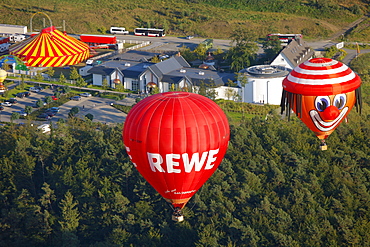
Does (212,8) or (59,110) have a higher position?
(212,8)

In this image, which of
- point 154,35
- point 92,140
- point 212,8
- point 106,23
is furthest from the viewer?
point 212,8

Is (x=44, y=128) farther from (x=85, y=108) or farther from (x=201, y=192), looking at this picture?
(x=201, y=192)

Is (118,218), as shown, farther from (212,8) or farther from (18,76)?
(212,8)

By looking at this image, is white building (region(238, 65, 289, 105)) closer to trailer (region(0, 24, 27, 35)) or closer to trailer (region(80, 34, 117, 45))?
trailer (region(80, 34, 117, 45))

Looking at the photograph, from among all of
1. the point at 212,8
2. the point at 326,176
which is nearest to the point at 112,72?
the point at 326,176

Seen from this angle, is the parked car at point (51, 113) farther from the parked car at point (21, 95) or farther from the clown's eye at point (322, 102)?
the clown's eye at point (322, 102)

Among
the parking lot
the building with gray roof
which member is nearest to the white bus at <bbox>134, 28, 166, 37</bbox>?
the building with gray roof

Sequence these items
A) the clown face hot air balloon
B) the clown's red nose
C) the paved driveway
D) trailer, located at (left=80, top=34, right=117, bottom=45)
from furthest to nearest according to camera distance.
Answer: trailer, located at (left=80, top=34, right=117, bottom=45)
the paved driveway
the clown's red nose
the clown face hot air balloon

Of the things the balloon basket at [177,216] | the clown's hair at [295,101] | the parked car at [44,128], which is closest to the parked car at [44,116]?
the parked car at [44,128]
